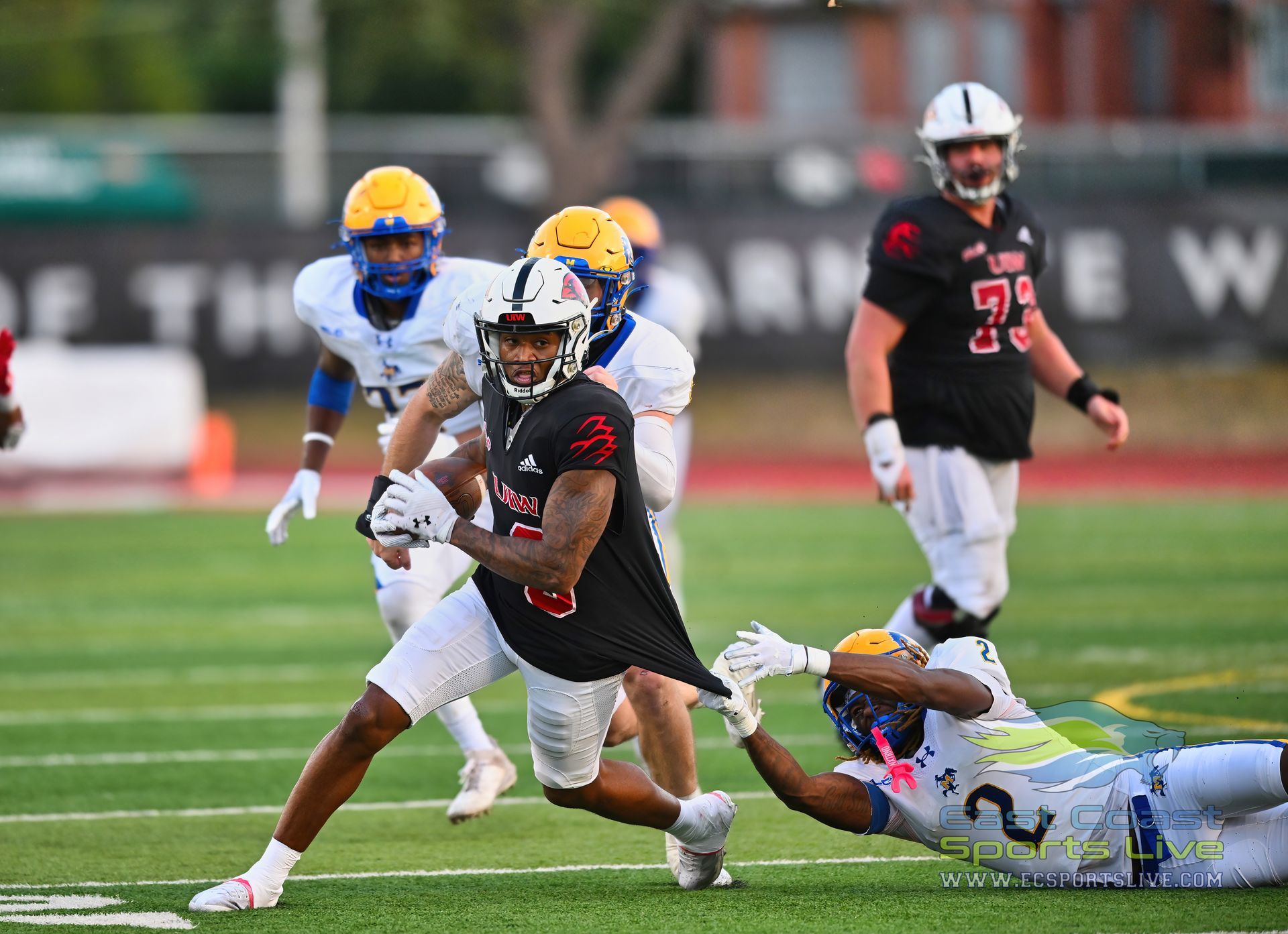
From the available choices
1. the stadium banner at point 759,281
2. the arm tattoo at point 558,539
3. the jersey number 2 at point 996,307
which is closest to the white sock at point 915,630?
the jersey number 2 at point 996,307

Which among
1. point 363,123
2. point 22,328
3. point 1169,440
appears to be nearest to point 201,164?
point 22,328

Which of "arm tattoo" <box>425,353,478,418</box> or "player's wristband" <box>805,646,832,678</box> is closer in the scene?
"player's wristband" <box>805,646,832,678</box>

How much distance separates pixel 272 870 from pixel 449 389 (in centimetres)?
142

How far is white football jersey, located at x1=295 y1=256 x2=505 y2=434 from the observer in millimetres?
6262

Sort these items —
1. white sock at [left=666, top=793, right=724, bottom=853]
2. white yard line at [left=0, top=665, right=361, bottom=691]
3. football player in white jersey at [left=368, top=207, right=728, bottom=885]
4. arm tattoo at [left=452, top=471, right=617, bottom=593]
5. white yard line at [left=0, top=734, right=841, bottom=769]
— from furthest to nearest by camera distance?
white yard line at [left=0, top=665, right=361, bottom=691] → white yard line at [left=0, top=734, right=841, bottom=769] → football player in white jersey at [left=368, top=207, right=728, bottom=885] → white sock at [left=666, top=793, right=724, bottom=853] → arm tattoo at [left=452, top=471, right=617, bottom=593]

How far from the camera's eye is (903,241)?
6496 millimetres

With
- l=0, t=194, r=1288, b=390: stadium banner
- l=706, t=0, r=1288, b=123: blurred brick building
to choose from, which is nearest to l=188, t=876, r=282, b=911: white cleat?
l=0, t=194, r=1288, b=390: stadium banner

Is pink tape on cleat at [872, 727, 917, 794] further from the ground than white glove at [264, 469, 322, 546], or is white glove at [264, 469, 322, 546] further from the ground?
white glove at [264, 469, 322, 546]

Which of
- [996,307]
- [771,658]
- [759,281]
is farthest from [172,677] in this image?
[759,281]

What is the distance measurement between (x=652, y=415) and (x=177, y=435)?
13.3 metres

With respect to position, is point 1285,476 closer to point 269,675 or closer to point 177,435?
point 177,435

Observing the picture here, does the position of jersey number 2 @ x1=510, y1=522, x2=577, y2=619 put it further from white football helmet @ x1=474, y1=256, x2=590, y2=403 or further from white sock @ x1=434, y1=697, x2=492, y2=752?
white sock @ x1=434, y1=697, x2=492, y2=752

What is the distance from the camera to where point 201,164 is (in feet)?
68.0

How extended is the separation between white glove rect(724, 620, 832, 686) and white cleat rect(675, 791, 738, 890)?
53cm
